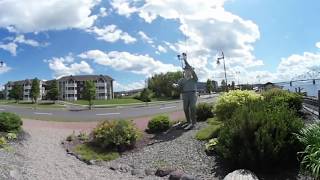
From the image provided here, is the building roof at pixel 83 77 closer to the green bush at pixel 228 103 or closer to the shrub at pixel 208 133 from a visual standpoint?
the green bush at pixel 228 103

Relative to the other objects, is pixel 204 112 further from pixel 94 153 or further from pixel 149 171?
pixel 149 171

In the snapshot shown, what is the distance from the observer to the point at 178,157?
13.8 m

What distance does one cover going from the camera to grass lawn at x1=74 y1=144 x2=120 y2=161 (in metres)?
15.5

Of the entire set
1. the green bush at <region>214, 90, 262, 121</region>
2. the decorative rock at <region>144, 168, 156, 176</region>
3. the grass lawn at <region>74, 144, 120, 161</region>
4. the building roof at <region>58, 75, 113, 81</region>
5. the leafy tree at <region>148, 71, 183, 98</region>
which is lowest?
the decorative rock at <region>144, 168, 156, 176</region>

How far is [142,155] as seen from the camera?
15.4 m

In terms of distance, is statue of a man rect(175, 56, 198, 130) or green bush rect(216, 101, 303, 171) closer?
green bush rect(216, 101, 303, 171)

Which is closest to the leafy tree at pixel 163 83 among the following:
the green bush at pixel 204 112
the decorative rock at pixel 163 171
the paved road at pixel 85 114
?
the paved road at pixel 85 114

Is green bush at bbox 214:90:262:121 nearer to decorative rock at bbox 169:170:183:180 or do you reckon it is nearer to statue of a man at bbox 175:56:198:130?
statue of a man at bbox 175:56:198:130

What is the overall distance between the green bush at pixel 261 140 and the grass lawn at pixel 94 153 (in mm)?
5575

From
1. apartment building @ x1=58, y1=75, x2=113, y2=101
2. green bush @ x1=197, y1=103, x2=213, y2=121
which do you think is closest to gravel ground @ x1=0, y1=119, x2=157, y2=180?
green bush @ x1=197, y1=103, x2=213, y2=121

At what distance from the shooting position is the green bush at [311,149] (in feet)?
27.8

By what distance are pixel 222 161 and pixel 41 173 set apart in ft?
18.2

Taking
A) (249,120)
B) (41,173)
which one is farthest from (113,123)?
(249,120)

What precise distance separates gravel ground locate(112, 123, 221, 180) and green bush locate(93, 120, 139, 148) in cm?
76
